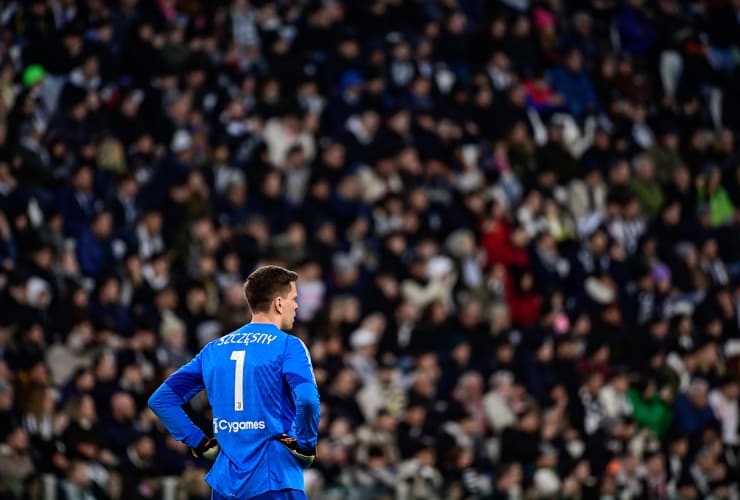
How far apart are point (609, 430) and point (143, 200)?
5.45 metres

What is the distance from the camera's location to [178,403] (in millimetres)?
7547

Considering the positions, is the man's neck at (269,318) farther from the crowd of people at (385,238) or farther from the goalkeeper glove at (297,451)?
the crowd of people at (385,238)

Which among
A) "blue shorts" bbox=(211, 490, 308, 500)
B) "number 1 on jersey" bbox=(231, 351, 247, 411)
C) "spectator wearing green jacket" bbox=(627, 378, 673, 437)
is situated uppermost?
"number 1 on jersey" bbox=(231, 351, 247, 411)

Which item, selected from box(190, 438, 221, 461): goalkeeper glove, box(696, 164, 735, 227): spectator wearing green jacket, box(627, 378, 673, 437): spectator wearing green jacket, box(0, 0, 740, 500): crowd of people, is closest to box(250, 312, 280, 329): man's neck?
box(190, 438, 221, 461): goalkeeper glove

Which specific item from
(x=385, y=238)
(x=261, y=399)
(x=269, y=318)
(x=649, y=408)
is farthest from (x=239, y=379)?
(x=649, y=408)

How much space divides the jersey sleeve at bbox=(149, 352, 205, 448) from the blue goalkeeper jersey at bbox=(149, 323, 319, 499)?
116 millimetres

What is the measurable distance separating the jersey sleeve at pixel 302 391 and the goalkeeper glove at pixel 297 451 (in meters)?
0.04

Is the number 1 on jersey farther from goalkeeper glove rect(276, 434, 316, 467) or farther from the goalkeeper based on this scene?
goalkeeper glove rect(276, 434, 316, 467)

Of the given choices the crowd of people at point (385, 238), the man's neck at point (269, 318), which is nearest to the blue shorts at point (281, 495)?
the man's neck at point (269, 318)

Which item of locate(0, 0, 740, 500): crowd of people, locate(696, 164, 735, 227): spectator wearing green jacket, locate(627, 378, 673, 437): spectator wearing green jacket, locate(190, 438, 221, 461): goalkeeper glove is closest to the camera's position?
locate(190, 438, 221, 461): goalkeeper glove

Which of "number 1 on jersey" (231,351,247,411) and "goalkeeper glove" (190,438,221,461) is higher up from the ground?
"number 1 on jersey" (231,351,247,411)

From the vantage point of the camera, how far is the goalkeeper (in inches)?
287

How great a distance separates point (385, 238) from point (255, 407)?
983 centimetres

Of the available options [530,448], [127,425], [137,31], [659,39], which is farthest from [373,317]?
[659,39]
